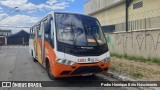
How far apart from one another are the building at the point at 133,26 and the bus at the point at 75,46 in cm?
541

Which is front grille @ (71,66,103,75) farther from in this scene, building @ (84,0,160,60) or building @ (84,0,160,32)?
building @ (84,0,160,32)

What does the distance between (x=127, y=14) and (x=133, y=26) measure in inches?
109

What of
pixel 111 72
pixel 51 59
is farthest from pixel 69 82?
pixel 111 72

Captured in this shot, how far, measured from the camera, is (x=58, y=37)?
776cm

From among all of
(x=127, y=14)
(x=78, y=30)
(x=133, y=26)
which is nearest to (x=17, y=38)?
(x=127, y=14)

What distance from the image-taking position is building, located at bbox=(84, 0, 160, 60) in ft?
42.1

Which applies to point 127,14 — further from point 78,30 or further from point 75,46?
point 75,46

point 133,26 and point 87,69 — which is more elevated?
point 133,26

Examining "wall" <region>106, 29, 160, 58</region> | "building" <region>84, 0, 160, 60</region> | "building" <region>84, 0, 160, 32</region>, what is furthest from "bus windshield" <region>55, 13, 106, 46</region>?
"building" <region>84, 0, 160, 32</region>

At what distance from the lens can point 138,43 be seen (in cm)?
1389

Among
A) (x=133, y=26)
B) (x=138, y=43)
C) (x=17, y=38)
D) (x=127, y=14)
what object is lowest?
(x=138, y=43)

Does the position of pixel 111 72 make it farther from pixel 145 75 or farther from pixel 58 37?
pixel 58 37

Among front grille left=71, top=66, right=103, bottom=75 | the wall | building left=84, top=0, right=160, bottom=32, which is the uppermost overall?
building left=84, top=0, right=160, bottom=32

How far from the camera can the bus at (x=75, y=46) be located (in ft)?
24.1
